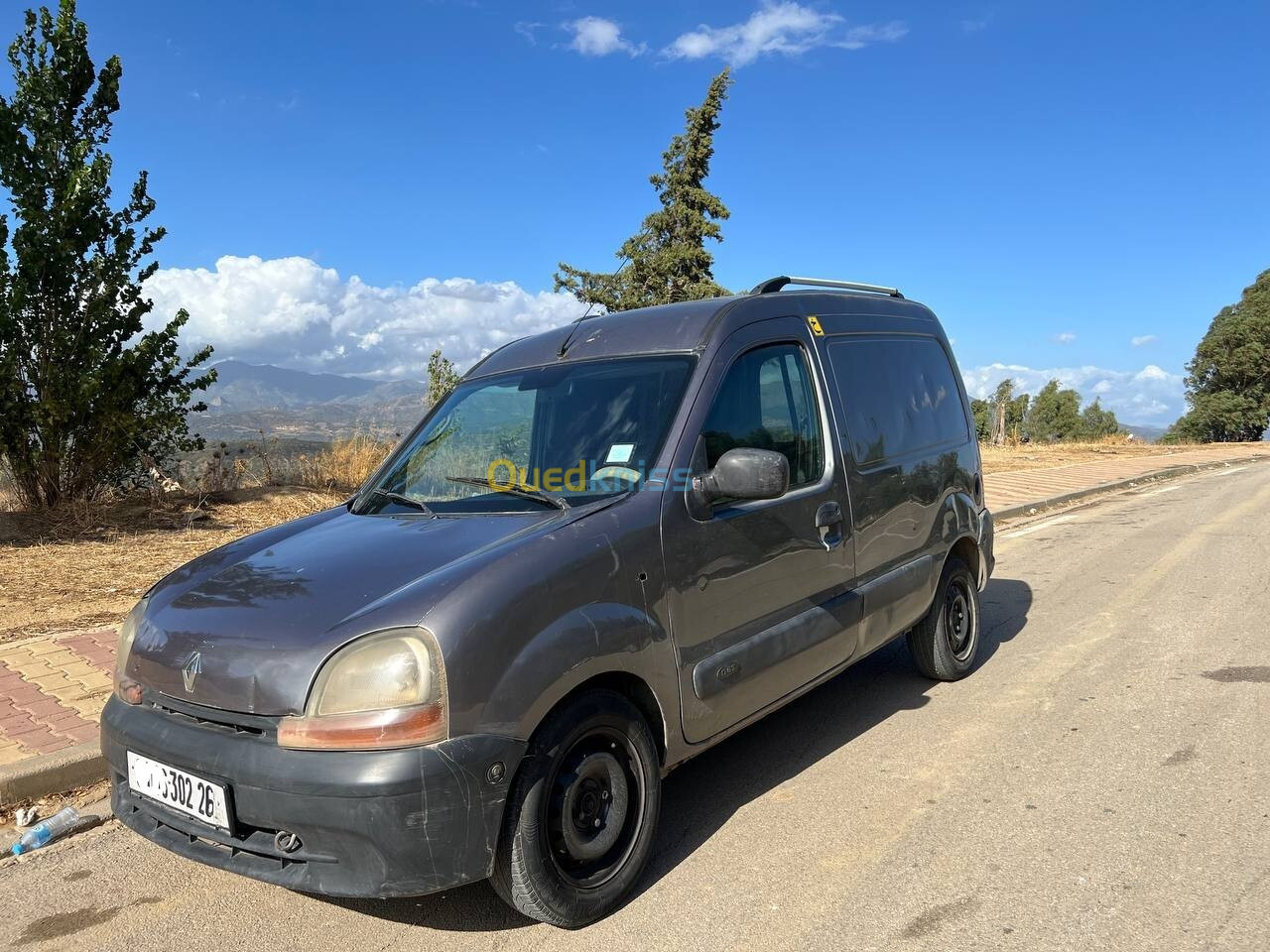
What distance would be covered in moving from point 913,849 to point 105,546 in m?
8.20

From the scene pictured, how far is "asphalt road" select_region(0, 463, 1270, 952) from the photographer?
278cm

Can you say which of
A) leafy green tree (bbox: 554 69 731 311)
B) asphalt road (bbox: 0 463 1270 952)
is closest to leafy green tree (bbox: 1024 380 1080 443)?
leafy green tree (bbox: 554 69 731 311)

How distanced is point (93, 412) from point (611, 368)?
8670 millimetres

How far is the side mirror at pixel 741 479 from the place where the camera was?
3100mm

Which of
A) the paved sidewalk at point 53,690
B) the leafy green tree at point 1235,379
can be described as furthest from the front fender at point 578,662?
the leafy green tree at point 1235,379

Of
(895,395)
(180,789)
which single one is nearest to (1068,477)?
Result: (895,395)

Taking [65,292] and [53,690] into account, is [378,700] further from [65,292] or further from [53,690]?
[65,292]

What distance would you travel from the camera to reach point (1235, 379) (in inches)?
1799

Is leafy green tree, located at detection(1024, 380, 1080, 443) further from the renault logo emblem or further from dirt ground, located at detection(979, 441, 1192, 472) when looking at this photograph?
the renault logo emblem

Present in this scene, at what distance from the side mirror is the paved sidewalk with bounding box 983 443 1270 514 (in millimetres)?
7655

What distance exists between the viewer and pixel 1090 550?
31.5ft

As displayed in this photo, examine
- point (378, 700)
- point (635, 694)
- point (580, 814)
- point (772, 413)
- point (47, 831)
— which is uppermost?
point (772, 413)

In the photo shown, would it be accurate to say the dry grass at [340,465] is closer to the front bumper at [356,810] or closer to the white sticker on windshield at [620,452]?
the white sticker on windshield at [620,452]

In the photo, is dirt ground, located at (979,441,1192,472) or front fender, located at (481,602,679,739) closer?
front fender, located at (481,602,679,739)
